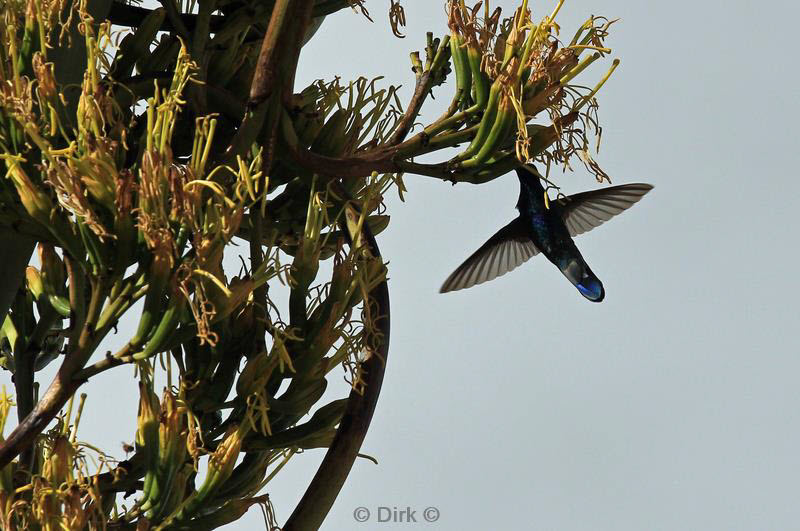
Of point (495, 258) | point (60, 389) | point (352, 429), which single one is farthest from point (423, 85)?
point (495, 258)

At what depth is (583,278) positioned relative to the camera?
14.0 feet

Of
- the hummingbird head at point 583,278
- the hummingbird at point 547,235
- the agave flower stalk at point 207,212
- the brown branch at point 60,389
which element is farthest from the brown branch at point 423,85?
the hummingbird head at point 583,278

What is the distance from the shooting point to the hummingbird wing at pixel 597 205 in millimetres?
4316

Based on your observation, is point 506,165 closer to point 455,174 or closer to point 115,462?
point 455,174

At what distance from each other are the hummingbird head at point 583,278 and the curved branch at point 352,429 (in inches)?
69.0

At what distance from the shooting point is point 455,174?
8.30ft

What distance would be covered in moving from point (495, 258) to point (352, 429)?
7.03ft

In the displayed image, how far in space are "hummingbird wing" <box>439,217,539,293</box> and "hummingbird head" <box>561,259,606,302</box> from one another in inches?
9.7

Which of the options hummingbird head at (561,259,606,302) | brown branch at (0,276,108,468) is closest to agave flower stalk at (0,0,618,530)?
brown branch at (0,276,108,468)

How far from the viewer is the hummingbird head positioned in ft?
13.9

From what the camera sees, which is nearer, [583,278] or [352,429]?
[352,429]

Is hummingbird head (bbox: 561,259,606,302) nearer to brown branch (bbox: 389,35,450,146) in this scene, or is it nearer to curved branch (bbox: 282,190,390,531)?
brown branch (bbox: 389,35,450,146)

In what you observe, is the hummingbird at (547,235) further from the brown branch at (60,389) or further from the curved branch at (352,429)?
the brown branch at (60,389)

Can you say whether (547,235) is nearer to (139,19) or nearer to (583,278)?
(583,278)
